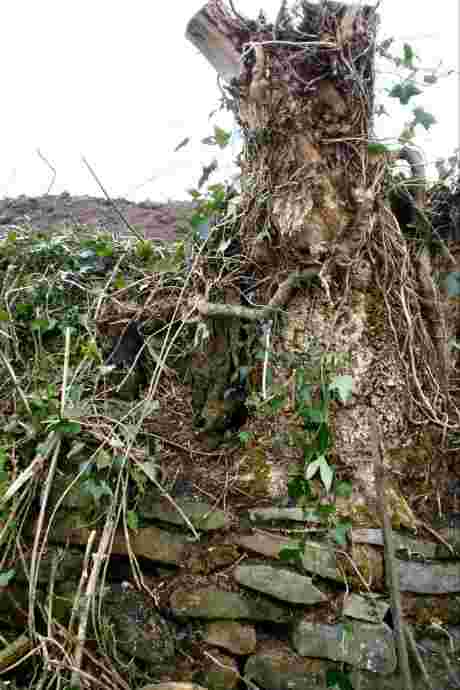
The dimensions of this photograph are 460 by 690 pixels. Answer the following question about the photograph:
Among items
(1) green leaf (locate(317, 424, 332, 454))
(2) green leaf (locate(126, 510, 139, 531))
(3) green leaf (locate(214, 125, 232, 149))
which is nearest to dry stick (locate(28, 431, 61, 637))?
(2) green leaf (locate(126, 510, 139, 531))

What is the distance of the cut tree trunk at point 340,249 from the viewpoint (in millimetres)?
2104

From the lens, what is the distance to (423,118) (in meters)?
2.20

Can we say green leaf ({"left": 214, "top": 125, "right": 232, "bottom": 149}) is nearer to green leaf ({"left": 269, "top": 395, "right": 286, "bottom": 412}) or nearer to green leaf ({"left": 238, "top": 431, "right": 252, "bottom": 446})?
green leaf ({"left": 269, "top": 395, "right": 286, "bottom": 412})

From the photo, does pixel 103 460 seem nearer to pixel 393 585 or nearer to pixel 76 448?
pixel 76 448

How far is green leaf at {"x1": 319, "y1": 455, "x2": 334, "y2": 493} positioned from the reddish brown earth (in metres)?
2.23

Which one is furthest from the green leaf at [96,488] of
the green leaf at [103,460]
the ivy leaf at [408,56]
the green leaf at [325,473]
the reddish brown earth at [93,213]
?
the reddish brown earth at [93,213]

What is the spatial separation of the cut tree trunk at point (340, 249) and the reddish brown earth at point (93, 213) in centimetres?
169

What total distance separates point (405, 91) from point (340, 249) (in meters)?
0.67

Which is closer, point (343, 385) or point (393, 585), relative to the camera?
point (393, 585)

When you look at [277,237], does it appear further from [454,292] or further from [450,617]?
[450,617]

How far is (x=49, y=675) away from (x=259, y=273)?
5.48ft

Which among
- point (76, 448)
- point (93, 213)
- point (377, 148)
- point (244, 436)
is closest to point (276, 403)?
point (244, 436)

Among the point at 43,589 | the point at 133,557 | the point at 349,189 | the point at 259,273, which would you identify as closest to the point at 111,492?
the point at 133,557

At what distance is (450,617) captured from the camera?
196 cm
